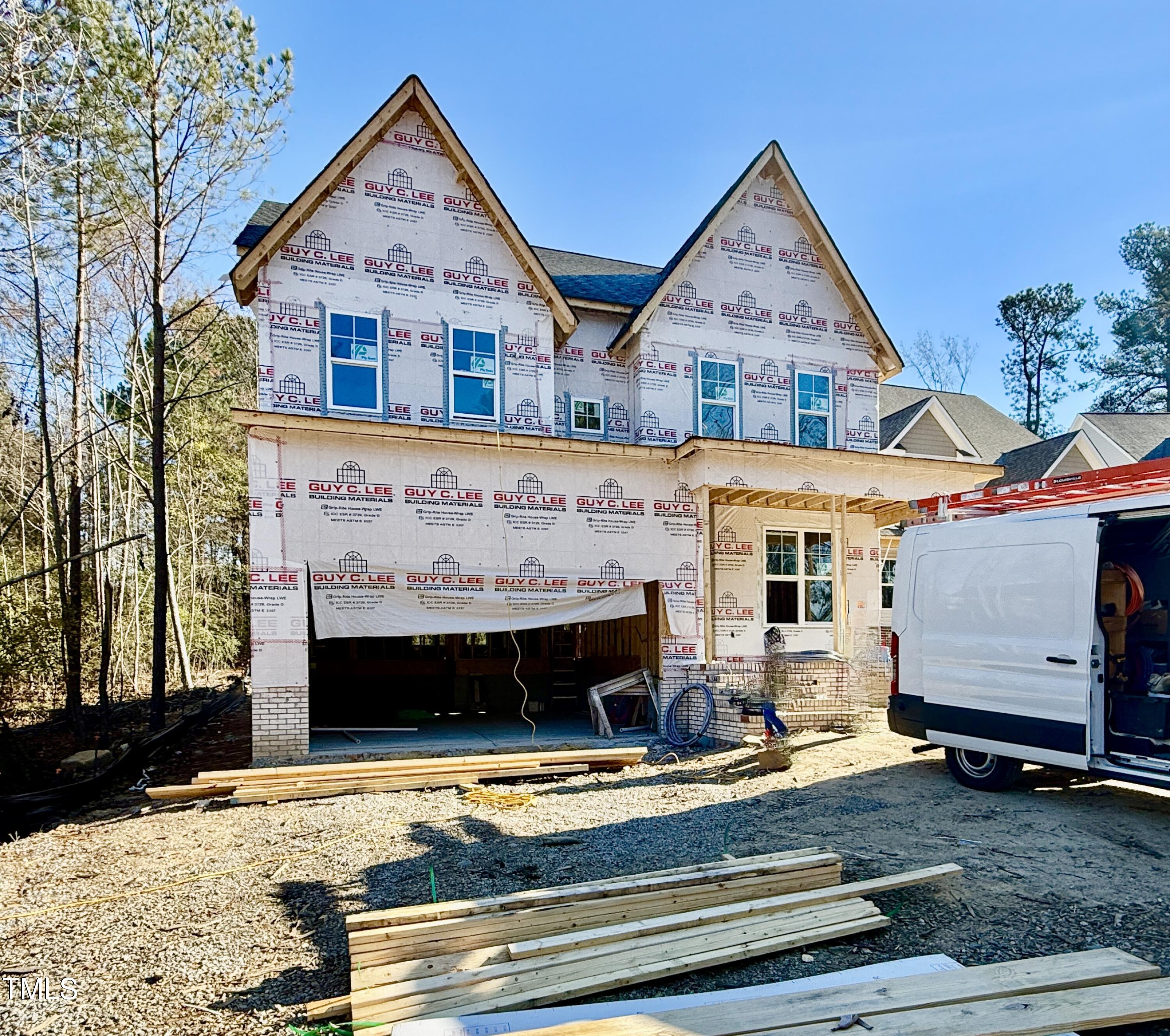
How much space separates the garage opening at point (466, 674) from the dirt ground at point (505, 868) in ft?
18.9

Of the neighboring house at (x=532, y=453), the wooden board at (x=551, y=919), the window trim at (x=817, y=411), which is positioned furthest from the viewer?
the window trim at (x=817, y=411)

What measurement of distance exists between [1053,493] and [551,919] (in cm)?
632

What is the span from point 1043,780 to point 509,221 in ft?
36.4

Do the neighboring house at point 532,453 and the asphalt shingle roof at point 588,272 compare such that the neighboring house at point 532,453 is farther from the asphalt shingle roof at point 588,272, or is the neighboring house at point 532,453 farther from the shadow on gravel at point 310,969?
the shadow on gravel at point 310,969

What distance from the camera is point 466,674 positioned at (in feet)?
53.8

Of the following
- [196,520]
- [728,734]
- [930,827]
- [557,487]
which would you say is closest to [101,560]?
[196,520]

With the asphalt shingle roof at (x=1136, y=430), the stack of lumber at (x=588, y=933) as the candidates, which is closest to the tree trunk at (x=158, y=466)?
the stack of lumber at (x=588, y=933)

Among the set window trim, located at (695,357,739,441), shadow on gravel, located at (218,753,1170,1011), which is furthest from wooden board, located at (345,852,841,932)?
window trim, located at (695,357,739,441)

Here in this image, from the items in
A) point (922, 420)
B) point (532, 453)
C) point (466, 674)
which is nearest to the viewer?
point (532, 453)

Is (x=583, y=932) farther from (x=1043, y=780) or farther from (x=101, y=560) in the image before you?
(x=101, y=560)

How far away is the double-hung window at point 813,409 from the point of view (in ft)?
50.7

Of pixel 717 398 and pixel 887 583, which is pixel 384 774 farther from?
pixel 887 583

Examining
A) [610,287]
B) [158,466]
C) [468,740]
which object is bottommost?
[468,740]

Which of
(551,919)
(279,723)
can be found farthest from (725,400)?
(551,919)
